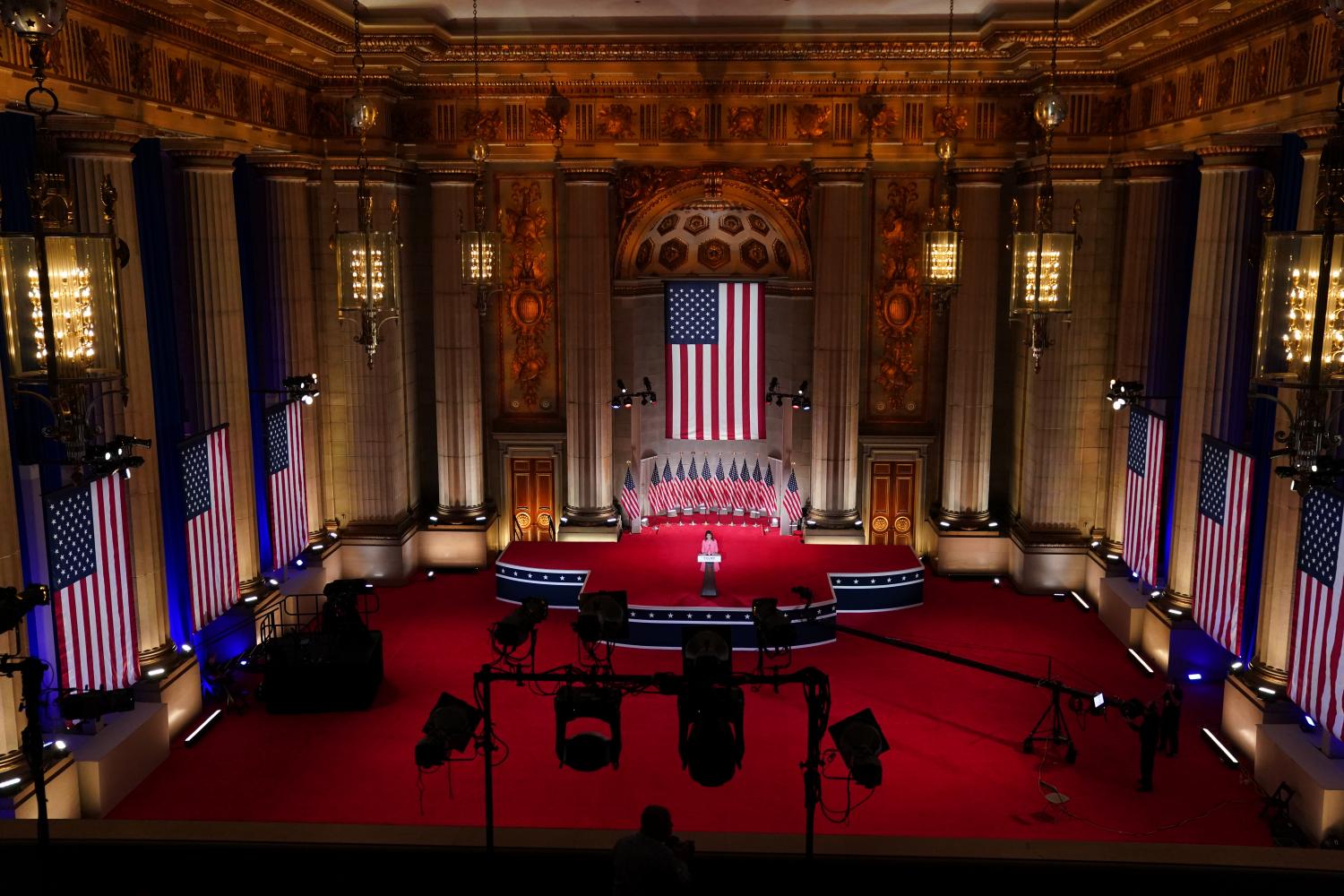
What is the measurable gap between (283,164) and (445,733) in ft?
35.3

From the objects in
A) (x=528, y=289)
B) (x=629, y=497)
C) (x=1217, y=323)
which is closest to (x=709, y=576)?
(x=629, y=497)

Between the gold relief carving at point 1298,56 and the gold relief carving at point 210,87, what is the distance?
1217cm

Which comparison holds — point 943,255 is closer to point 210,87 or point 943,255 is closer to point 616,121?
point 616,121

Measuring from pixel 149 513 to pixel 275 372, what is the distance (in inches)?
191

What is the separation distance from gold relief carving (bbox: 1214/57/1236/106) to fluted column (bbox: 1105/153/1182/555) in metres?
2.79

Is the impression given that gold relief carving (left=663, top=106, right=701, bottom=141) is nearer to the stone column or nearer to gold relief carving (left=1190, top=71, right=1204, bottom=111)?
the stone column

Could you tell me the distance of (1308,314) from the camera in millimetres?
6188

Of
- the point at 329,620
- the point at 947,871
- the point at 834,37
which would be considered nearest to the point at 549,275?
the point at 834,37

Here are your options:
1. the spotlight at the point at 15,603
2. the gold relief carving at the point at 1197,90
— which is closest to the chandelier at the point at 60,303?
the spotlight at the point at 15,603

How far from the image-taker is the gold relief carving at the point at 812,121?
59.3 feet

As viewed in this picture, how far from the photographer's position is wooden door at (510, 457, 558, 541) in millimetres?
20188

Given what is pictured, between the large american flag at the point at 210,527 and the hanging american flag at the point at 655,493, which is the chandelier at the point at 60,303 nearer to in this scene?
the large american flag at the point at 210,527

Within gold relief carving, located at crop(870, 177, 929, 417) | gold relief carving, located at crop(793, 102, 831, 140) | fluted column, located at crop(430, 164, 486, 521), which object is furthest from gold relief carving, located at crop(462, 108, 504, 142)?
gold relief carving, located at crop(870, 177, 929, 417)

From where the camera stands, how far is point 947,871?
6.57 metres
